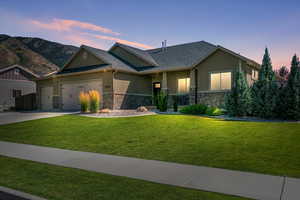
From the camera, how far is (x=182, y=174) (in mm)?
5117

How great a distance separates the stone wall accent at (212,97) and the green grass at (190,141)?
8.00 meters

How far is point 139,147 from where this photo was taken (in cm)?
788

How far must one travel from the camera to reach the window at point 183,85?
852 inches

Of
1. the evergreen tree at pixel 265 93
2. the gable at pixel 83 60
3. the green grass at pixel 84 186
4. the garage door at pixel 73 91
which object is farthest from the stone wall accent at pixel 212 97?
the green grass at pixel 84 186

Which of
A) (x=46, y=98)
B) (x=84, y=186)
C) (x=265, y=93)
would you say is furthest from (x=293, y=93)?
(x=46, y=98)

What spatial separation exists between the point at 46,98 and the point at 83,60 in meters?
7.15

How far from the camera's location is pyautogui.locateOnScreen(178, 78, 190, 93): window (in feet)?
71.0

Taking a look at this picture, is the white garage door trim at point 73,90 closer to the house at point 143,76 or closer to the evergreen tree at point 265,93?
the house at point 143,76

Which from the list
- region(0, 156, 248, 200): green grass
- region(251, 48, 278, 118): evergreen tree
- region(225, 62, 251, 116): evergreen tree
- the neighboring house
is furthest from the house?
region(0, 156, 248, 200): green grass

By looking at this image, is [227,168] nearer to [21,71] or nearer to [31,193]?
[31,193]

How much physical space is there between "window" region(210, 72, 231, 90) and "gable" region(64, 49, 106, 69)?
11034 mm

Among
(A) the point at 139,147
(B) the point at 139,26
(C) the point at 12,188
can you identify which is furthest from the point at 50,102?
(C) the point at 12,188

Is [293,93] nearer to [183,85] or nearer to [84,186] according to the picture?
[183,85]

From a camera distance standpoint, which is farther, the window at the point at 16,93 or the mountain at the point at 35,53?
the mountain at the point at 35,53
